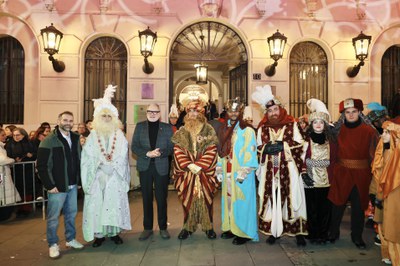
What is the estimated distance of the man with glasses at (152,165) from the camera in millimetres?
5371

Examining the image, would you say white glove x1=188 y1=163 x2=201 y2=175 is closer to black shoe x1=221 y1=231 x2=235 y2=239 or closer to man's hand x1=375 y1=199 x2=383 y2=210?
black shoe x1=221 y1=231 x2=235 y2=239

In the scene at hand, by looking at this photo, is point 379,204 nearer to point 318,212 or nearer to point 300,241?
point 318,212

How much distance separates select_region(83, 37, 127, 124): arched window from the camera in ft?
32.7

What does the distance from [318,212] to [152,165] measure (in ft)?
9.27

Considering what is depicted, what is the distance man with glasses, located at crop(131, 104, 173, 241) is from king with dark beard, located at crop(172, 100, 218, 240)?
0.73ft

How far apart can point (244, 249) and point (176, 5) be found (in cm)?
764

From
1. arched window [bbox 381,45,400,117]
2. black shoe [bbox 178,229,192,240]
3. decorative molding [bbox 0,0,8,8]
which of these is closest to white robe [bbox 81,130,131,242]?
black shoe [bbox 178,229,192,240]

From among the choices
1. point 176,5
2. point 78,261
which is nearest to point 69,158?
point 78,261

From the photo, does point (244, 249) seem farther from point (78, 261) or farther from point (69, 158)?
point (69, 158)

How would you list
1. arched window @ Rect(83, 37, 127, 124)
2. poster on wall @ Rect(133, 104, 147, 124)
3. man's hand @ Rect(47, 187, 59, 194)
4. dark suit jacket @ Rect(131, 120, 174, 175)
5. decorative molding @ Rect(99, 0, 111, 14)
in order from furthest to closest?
arched window @ Rect(83, 37, 127, 124) < poster on wall @ Rect(133, 104, 147, 124) < decorative molding @ Rect(99, 0, 111, 14) < dark suit jacket @ Rect(131, 120, 174, 175) < man's hand @ Rect(47, 187, 59, 194)

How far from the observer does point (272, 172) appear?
17.0ft

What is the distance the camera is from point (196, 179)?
17.5ft

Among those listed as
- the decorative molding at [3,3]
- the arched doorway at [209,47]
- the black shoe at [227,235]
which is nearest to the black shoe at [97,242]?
the black shoe at [227,235]

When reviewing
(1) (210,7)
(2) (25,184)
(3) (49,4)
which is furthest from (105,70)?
(2) (25,184)
